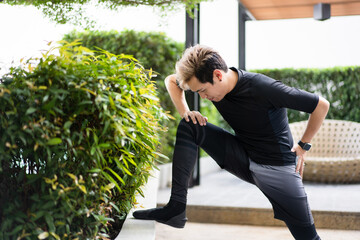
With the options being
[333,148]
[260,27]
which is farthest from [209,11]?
[333,148]

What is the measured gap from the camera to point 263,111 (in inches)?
86.4

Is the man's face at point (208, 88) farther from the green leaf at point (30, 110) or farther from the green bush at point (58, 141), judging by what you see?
the green leaf at point (30, 110)

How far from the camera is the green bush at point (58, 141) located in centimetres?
→ 142

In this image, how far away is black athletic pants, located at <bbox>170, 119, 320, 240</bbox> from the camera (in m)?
2.15

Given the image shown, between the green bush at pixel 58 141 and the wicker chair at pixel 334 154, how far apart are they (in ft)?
11.0

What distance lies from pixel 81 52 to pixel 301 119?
4578 mm

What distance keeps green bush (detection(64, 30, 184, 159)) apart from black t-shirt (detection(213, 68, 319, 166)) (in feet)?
7.01

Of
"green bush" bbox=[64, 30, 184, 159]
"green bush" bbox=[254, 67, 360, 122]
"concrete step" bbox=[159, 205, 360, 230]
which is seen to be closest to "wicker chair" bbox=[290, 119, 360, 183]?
"green bush" bbox=[254, 67, 360, 122]

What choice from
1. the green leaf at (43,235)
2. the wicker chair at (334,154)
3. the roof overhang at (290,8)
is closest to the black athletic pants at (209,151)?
the green leaf at (43,235)

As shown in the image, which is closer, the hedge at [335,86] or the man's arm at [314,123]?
the man's arm at [314,123]

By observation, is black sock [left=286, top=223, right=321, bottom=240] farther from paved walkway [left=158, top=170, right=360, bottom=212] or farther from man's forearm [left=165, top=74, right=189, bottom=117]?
paved walkway [left=158, top=170, right=360, bottom=212]

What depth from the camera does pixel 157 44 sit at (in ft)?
14.6

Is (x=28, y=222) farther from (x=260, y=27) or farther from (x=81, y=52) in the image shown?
(x=260, y=27)

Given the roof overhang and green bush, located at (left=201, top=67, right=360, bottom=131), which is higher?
the roof overhang
